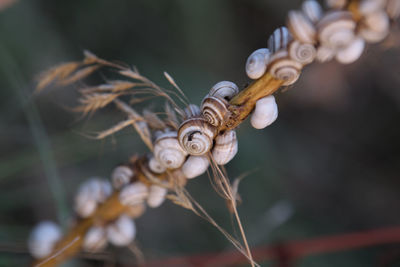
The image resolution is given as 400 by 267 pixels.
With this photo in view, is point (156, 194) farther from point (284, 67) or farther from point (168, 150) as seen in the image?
point (284, 67)

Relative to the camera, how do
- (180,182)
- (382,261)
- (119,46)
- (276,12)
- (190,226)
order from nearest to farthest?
(180,182), (382,261), (190,226), (119,46), (276,12)

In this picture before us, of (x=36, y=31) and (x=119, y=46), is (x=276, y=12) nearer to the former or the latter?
(x=119, y=46)

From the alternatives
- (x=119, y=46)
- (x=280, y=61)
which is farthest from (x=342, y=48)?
(x=119, y=46)

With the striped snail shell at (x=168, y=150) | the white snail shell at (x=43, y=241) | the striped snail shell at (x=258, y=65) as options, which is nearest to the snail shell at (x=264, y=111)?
the striped snail shell at (x=258, y=65)

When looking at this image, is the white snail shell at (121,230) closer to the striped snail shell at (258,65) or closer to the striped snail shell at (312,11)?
the striped snail shell at (258,65)

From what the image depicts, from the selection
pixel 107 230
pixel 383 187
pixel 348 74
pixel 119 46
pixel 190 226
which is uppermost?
pixel 119 46

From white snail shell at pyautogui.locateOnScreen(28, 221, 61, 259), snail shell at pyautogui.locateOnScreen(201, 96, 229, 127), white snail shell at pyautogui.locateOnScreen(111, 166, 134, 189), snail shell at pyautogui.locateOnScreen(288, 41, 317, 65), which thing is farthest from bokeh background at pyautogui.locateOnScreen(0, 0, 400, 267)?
snail shell at pyautogui.locateOnScreen(288, 41, 317, 65)
